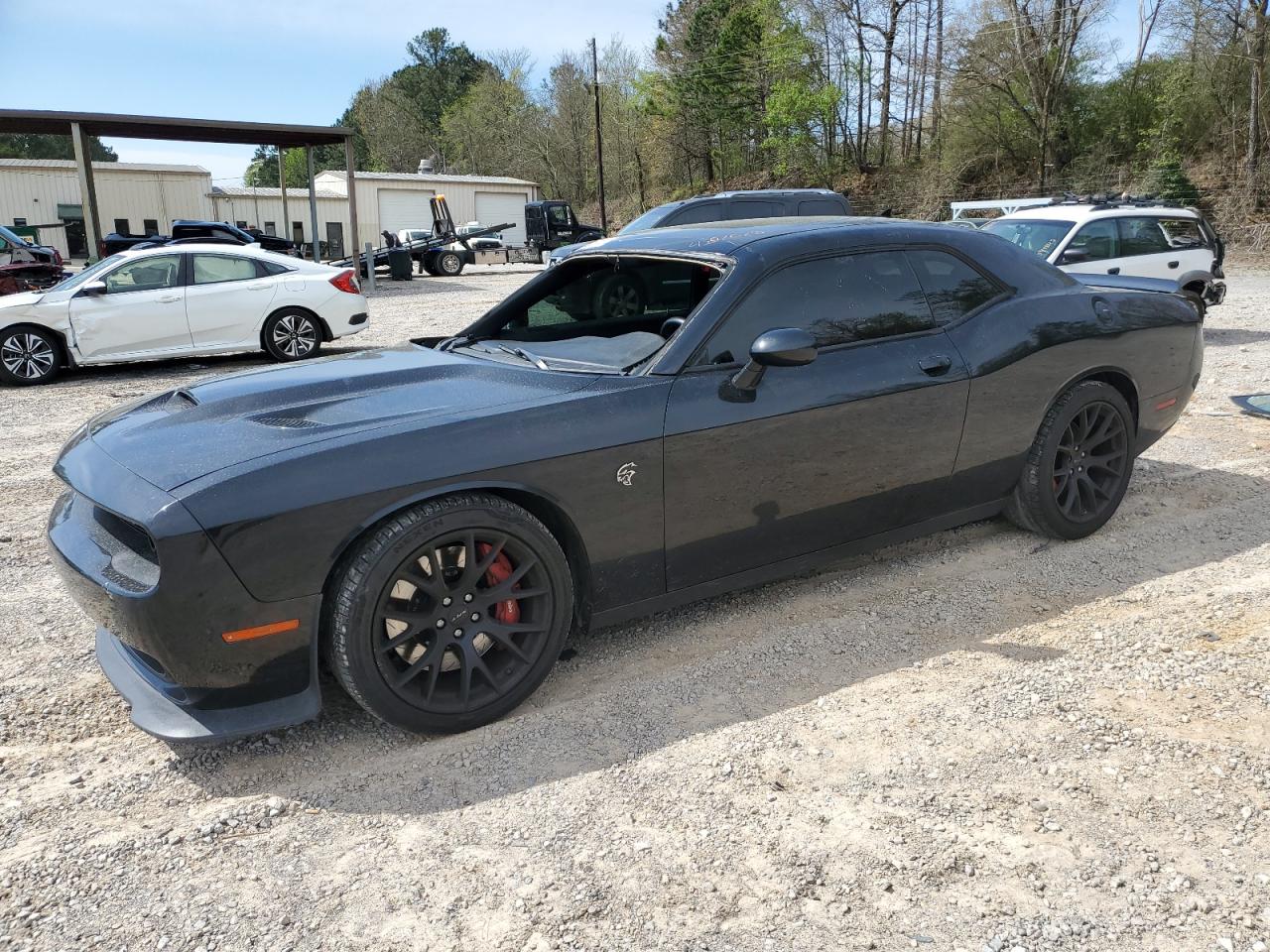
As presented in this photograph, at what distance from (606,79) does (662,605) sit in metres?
61.2

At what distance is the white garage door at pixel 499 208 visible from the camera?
40172mm

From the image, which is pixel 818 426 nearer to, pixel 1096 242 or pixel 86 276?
pixel 1096 242

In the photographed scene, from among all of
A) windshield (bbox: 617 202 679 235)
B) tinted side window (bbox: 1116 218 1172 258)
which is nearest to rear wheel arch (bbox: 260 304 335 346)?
windshield (bbox: 617 202 679 235)

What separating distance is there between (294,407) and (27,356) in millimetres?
8956

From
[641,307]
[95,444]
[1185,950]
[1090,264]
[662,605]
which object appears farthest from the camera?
[1090,264]

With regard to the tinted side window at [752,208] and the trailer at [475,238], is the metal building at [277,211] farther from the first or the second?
the tinted side window at [752,208]

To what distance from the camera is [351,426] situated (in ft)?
9.86

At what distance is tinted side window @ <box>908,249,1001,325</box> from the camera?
13.4 feet

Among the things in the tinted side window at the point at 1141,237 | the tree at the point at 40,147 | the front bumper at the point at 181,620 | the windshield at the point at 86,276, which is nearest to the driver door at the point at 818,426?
the front bumper at the point at 181,620

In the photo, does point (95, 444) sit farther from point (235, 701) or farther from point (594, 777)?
point (594, 777)

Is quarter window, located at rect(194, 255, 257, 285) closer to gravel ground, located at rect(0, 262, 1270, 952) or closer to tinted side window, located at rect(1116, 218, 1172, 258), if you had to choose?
gravel ground, located at rect(0, 262, 1270, 952)

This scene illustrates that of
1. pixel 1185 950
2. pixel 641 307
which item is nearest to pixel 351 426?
pixel 641 307

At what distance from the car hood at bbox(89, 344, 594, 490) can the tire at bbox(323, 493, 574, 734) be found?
0.38m

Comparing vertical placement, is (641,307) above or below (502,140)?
below
